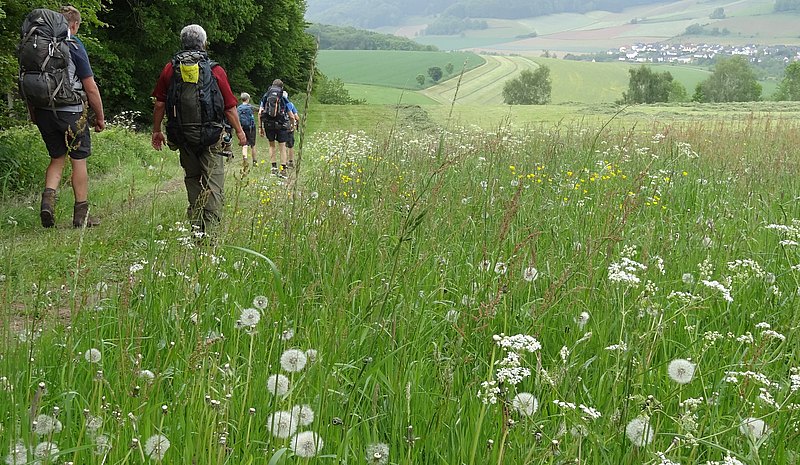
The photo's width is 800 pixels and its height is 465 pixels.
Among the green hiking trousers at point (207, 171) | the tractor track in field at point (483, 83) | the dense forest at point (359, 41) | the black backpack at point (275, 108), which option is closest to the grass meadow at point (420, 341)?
the green hiking trousers at point (207, 171)

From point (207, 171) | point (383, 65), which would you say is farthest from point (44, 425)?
point (383, 65)

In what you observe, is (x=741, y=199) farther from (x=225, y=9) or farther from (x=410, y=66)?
(x=410, y=66)

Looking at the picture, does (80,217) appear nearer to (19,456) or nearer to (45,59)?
(45,59)

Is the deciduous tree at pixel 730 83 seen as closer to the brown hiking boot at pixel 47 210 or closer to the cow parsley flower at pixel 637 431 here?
the brown hiking boot at pixel 47 210

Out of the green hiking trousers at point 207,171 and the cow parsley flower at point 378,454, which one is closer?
the cow parsley flower at point 378,454

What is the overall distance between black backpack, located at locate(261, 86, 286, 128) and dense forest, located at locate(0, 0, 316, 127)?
136 inches

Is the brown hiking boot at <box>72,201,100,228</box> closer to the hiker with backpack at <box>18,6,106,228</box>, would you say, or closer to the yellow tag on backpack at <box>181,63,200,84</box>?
the hiker with backpack at <box>18,6,106,228</box>

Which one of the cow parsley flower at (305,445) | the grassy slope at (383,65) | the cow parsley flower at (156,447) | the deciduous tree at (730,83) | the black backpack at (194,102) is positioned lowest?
the deciduous tree at (730,83)

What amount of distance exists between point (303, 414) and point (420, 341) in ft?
4.71

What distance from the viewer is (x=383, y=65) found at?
10750 cm

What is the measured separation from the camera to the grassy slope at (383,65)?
307ft

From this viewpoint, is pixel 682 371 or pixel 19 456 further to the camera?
pixel 682 371

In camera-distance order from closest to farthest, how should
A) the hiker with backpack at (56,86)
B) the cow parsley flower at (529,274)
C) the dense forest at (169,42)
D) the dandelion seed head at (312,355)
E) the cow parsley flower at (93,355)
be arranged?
the dandelion seed head at (312,355)
the cow parsley flower at (93,355)
the cow parsley flower at (529,274)
the hiker with backpack at (56,86)
the dense forest at (169,42)

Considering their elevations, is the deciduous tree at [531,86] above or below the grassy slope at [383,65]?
below
